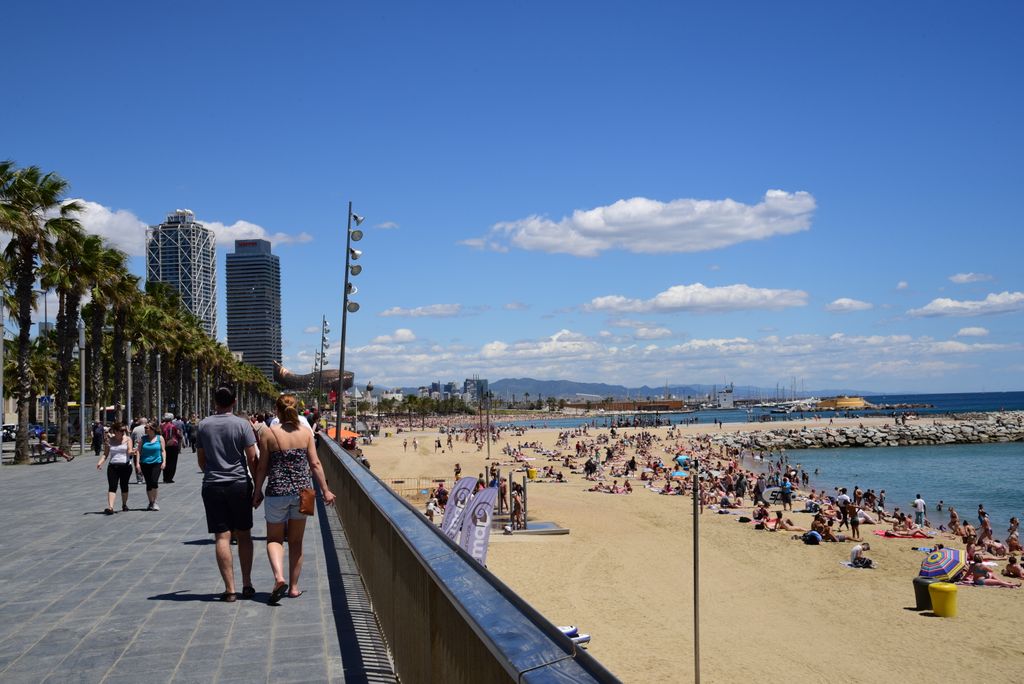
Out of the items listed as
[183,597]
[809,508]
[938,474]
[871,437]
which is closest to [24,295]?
[183,597]

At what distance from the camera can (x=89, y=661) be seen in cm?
528

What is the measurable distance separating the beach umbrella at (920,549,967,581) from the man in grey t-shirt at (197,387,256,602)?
18.1 m

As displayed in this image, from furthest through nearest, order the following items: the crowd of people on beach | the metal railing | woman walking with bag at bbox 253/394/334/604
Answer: the crowd of people on beach
woman walking with bag at bbox 253/394/334/604
the metal railing

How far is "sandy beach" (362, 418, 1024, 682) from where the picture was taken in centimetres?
1456

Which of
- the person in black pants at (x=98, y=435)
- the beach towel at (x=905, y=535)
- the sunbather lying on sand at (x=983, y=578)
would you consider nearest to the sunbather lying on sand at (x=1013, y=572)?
the sunbather lying on sand at (x=983, y=578)

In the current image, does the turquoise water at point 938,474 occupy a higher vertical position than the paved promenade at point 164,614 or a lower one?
lower

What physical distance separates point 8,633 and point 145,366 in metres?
46.0

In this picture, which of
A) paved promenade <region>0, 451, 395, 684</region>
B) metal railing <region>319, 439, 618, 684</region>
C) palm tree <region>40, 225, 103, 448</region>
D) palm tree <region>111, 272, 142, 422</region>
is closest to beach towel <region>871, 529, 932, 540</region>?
paved promenade <region>0, 451, 395, 684</region>

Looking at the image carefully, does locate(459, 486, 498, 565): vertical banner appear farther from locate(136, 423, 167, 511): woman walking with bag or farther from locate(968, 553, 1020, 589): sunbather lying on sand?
locate(968, 553, 1020, 589): sunbather lying on sand

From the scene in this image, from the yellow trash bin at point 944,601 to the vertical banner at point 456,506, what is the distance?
37.3 ft

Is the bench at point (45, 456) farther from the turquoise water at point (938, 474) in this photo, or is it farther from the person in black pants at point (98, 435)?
the turquoise water at point (938, 474)

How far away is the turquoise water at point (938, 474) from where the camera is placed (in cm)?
4369

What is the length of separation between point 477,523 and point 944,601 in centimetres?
1205

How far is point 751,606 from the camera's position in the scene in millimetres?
18828
